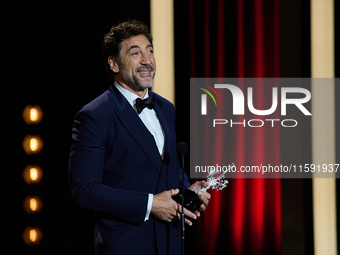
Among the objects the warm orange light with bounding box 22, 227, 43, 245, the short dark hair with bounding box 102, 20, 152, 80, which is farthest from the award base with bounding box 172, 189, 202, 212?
the warm orange light with bounding box 22, 227, 43, 245

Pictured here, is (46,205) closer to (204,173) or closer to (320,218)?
(204,173)

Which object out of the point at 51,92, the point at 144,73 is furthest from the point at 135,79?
the point at 51,92

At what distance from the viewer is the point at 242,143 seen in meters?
3.15

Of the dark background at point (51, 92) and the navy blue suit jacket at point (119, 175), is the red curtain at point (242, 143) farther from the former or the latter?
the navy blue suit jacket at point (119, 175)

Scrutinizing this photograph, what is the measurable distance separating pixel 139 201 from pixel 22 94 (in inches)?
68.2

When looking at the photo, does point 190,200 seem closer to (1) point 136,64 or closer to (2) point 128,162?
(2) point 128,162

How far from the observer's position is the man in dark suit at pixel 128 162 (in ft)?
4.89

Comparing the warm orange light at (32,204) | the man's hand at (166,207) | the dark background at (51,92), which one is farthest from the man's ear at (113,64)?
the warm orange light at (32,204)

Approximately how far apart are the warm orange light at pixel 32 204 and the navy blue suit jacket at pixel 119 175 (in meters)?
1.41

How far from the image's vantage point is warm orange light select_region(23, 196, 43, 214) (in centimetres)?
287

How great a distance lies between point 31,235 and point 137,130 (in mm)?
1708

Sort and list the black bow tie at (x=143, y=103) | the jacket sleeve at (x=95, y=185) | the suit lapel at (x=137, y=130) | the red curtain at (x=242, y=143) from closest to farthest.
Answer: the jacket sleeve at (x=95, y=185), the suit lapel at (x=137, y=130), the black bow tie at (x=143, y=103), the red curtain at (x=242, y=143)

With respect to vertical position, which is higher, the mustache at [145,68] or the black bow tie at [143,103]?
the mustache at [145,68]

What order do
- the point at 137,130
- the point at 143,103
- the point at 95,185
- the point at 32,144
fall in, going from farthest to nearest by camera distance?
the point at 32,144
the point at 143,103
the point at 137,130
the point at 95,185
